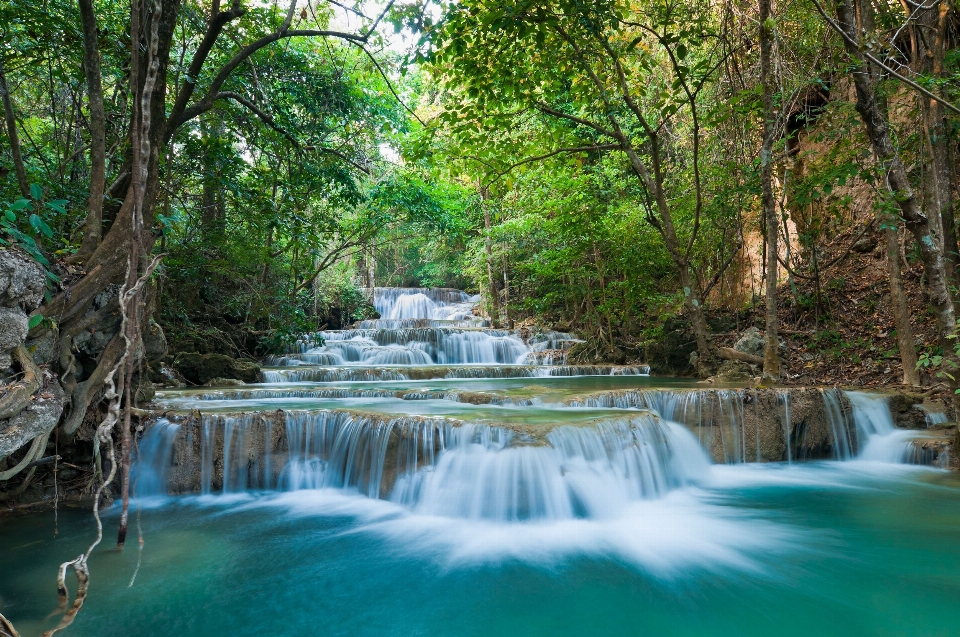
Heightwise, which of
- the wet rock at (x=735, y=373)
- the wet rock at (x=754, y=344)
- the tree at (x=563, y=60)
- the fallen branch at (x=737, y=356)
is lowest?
the wet rock at (x=735, y=373)

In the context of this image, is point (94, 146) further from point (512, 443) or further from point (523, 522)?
point (523, 522)

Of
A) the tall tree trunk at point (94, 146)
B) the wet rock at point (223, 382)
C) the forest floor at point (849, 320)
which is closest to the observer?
the tall tree trunk at point (94, 146)

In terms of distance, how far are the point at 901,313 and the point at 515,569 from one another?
241 inches

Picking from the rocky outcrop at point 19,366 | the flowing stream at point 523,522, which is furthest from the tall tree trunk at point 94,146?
the flowing stream at point 523,522

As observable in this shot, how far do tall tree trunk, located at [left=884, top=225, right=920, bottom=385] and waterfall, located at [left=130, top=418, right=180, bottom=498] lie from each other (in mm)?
8624

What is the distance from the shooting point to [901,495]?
532 centimetres

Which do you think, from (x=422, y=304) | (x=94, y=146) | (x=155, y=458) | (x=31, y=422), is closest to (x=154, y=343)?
(x=155, y=458)

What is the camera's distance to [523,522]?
473 cm

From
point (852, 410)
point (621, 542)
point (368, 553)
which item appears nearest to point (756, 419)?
point (852, 410)

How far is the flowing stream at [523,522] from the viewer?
331 cm

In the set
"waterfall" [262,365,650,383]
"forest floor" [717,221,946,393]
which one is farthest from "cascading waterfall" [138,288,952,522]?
→ "waterfall" [262,365,650,383]

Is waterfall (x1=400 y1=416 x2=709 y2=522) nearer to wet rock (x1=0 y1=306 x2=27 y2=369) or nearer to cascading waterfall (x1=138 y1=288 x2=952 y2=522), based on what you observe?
cascading waterfall (x1=138 y1=288 x2=952 y2=522)

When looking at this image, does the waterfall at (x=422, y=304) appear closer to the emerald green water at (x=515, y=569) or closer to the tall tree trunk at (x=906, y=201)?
the emerald green water at (x=515, y=569)

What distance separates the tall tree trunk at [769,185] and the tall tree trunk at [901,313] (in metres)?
1.31
